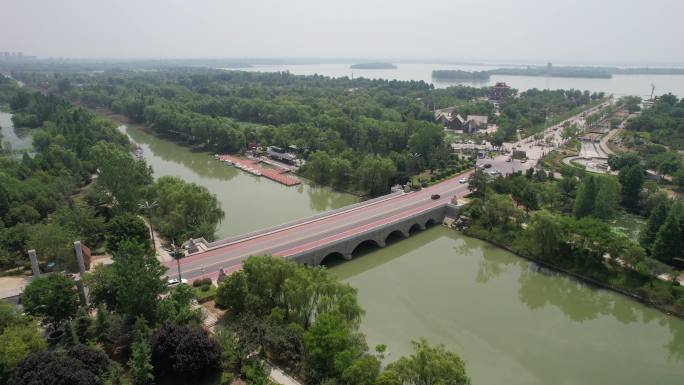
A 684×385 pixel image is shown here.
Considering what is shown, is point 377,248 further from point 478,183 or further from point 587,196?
point 587,196

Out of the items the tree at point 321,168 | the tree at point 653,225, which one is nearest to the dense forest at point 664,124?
the tree at point 653,225

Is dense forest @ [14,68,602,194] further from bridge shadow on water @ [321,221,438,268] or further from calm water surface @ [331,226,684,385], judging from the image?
calm water surface @ [331,226,684,385]

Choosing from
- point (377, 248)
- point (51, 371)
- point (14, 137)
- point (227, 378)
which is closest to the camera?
point (51, 371)

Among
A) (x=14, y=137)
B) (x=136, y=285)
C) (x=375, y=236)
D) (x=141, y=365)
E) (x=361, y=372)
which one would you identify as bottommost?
(x=375, y=236)

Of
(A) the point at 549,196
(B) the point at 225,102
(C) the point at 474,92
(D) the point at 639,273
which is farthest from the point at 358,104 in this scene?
(D) the point at 639,273

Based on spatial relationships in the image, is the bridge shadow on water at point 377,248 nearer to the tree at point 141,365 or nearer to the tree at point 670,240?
the tree at point 141,365

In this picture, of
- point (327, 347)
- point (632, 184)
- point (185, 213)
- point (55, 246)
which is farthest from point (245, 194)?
point (632, 184)

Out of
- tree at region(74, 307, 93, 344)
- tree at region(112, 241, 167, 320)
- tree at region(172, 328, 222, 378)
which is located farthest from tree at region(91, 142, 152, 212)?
tree at region(172, 328, 222, 378)
